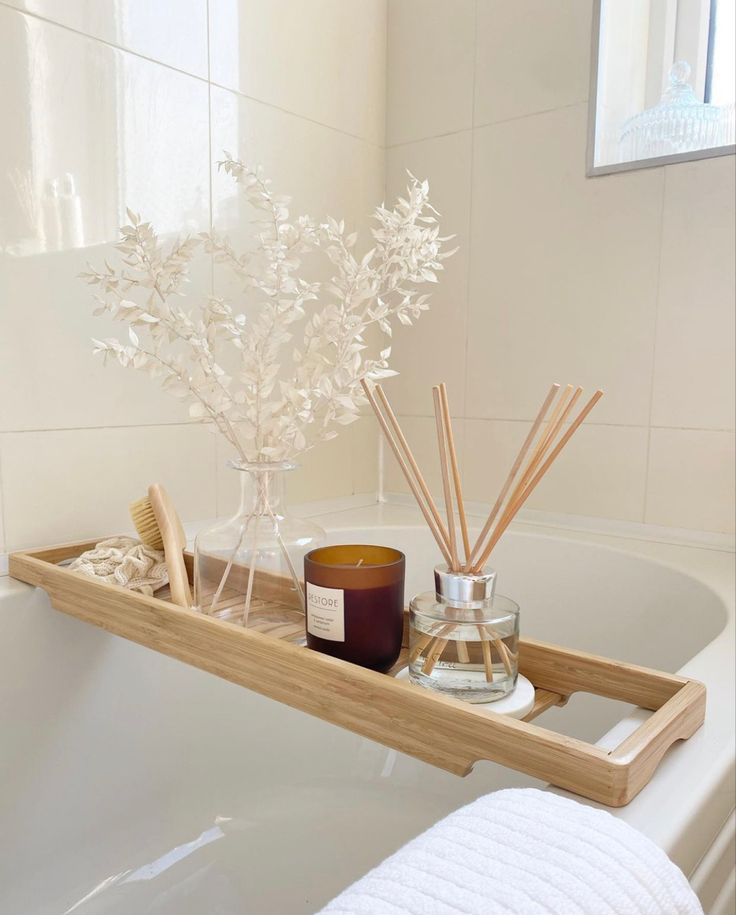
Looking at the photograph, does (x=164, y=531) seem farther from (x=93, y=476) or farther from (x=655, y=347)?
(x=655, y=347)

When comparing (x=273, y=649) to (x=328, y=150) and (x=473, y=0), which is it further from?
(x=473, y=0)

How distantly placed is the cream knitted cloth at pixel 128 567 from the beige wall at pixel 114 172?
187 mm

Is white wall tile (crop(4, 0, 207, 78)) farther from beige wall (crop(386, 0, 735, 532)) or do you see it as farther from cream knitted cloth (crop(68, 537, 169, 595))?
cream knitted cloth (crop(68, 537, 169, 595))

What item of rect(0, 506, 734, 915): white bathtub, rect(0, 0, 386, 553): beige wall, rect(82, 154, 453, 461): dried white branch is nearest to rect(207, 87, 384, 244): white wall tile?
rect(0, 0, 386, 553): beige wall

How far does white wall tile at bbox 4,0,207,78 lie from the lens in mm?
1039

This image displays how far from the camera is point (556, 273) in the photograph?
4.44 ft

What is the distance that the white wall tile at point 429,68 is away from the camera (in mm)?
1462

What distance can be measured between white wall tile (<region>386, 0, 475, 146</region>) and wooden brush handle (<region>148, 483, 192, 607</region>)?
1008 mm

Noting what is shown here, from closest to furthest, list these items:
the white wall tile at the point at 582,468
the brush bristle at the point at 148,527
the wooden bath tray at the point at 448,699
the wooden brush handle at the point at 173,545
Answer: the wooden bath tray at the point at 448,699, the wooden brush handle at the point at 173,545, the brush bristle at the point at 148,527, the white wall tile at the point at 582,468

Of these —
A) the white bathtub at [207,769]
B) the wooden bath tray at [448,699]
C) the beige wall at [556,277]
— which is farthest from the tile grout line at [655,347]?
the wooden bath tray at [448,699]

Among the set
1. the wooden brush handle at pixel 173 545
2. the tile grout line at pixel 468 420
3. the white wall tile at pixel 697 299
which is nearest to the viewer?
the wooden brush handle at pixel 173 545

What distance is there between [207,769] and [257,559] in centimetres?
47

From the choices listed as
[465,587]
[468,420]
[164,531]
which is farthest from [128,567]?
[468,420]

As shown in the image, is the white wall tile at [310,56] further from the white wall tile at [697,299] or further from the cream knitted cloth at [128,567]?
the cream knitted cloth at [128,567]
